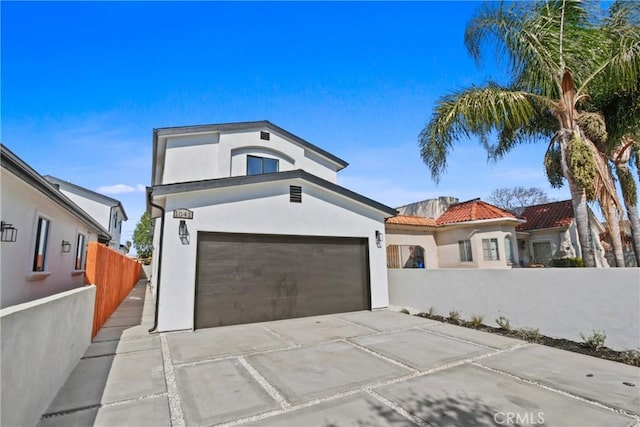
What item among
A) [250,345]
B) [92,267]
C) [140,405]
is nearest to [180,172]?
[92,267]

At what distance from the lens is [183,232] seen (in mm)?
7969

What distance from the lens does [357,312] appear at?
10.4m

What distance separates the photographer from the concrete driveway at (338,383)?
3607 mm

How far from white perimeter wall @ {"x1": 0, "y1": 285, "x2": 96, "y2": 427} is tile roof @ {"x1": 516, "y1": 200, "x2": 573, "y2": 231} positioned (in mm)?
20057

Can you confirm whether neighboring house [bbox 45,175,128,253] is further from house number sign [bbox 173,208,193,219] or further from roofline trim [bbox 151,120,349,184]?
house number sign [bbox 173,208,193,219]

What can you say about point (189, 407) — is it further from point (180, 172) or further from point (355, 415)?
point (180, 172)

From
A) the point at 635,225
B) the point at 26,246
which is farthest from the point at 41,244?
the point at 635,225

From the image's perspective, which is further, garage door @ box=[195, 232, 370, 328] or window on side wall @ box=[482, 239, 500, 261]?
window on side wall @ box=[482, 239, 500, 261]

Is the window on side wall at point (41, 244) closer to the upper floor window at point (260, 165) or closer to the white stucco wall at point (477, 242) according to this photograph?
the upper floor window at point (260, 165)

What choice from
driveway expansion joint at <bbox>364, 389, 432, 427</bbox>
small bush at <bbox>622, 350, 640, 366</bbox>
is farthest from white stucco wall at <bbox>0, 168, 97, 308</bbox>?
small bush at <bbox>622, 350, 640, 366</bbox>

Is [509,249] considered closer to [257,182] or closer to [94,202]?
[257,182]

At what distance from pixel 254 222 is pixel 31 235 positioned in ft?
17.3

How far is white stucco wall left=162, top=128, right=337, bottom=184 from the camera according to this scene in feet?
42.1

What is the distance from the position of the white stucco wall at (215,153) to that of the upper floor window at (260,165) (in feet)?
0.63
